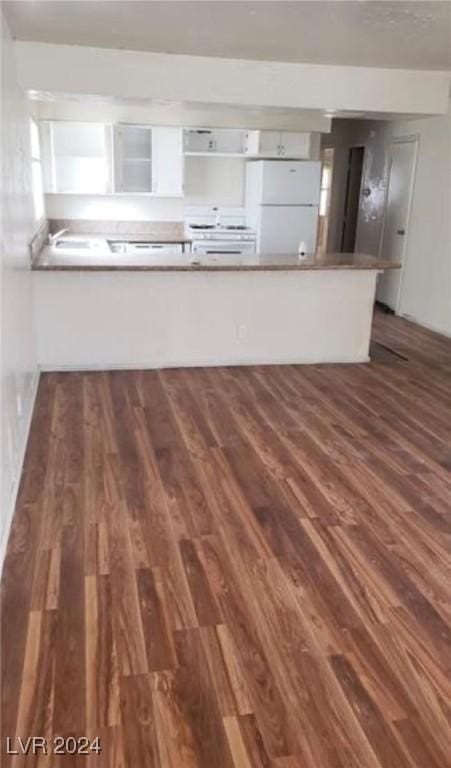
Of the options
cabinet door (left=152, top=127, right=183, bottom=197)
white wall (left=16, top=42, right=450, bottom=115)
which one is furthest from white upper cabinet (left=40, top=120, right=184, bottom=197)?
white wall (left=16, top=42, right=450, bottom=115)

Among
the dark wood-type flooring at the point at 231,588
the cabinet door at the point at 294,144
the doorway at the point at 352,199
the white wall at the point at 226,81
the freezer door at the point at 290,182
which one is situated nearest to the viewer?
the dark wood-type flooring at the point at 231,588

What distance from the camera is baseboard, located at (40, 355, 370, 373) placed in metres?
4.94

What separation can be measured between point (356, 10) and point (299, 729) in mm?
3271

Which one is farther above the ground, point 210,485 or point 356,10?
point 356,10

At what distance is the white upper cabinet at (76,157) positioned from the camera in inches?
262

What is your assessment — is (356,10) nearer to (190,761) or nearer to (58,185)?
(190,761)

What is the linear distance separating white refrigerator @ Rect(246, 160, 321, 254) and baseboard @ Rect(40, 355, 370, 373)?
201cm

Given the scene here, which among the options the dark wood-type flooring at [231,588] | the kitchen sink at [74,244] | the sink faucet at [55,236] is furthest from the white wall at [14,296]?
the sink faucet at [55,236]

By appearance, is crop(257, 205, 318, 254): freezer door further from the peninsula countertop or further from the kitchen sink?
the kitchen sink

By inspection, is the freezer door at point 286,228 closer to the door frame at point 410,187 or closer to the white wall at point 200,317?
the door frame at point 410,187

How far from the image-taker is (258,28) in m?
3.62

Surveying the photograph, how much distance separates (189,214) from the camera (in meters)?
7.44

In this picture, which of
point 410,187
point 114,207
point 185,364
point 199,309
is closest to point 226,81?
point 199,309

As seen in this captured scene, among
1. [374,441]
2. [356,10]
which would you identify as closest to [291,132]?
[356,10]
